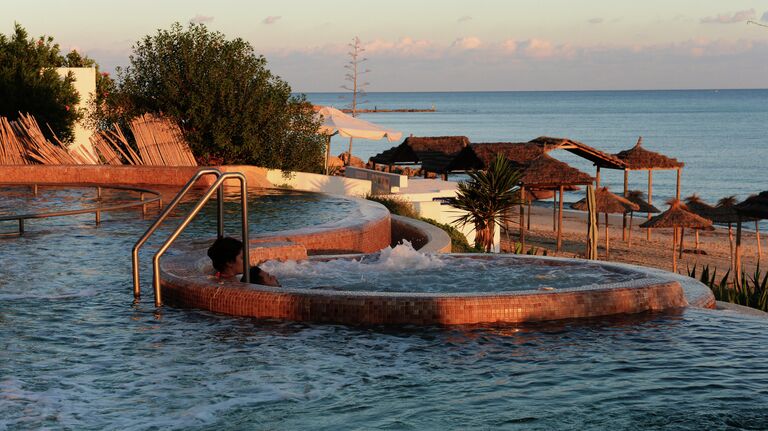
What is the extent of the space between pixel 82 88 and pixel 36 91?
148 cm

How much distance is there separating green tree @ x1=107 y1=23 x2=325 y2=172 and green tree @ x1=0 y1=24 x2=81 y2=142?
2.87 meters

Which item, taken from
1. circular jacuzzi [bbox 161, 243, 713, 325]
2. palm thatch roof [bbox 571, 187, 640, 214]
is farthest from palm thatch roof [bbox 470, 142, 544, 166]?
circular jacuzzi [bbox 161, 243, 713, 325]

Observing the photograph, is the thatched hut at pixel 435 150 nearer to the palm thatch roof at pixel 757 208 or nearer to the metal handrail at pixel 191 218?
the palm thatch roof at pixel 757 208

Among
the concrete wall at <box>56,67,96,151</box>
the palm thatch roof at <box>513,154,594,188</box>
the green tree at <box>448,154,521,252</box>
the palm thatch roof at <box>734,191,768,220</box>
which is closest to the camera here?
the palm thatch roof at <box>734,191,768,220</box>

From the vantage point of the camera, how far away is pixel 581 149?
3319 centimetres

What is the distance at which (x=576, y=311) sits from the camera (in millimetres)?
8102

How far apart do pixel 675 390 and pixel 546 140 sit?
28.2 m

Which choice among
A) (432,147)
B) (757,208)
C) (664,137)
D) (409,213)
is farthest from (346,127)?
(664,137)

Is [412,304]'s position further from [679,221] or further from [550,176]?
[679,221]

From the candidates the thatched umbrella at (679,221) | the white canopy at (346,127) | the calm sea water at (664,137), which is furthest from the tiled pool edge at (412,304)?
the calm sea water at (664,137)

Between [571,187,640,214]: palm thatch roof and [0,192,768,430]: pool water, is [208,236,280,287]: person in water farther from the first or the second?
[571,187,640,214]: palm thatch roof

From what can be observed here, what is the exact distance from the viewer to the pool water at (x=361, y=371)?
19.2 feet

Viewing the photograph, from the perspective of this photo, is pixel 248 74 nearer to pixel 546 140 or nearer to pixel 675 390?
pixel 546 140

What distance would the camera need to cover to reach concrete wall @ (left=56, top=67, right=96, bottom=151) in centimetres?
2616
